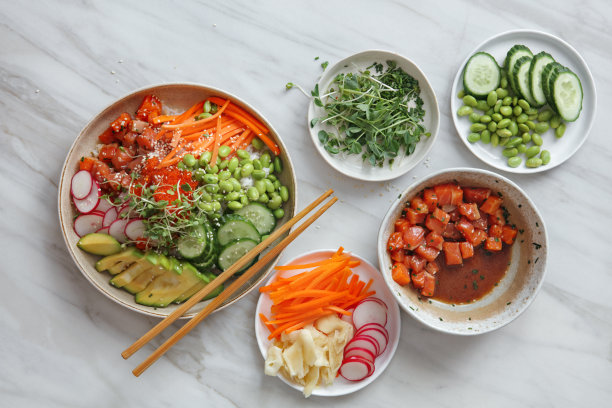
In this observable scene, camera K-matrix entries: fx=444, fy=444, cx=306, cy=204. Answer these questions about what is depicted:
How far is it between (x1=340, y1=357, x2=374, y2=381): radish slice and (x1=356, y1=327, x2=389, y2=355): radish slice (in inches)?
4.8

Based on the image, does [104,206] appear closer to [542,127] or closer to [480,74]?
[480,74]

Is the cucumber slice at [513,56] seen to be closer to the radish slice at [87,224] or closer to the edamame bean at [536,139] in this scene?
the edamame bean at [536,139]

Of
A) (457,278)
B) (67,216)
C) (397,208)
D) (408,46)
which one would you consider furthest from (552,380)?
(67,216)

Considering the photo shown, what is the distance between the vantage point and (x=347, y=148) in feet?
8.48

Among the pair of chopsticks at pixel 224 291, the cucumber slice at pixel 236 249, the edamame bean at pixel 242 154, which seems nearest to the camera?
the pair of chopsticks at pixel 224 291

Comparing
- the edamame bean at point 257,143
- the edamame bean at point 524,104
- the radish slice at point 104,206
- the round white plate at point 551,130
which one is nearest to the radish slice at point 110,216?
the radish slice at point 104,206

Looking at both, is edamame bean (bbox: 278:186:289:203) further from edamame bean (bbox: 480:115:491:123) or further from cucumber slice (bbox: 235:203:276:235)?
edamame bean (bbox: 480:115:491:123)

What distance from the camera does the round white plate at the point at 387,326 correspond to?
8.41ft

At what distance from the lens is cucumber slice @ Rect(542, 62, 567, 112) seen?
2.55 meters

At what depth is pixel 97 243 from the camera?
93.7 inches

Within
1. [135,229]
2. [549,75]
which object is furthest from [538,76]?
[135,229]

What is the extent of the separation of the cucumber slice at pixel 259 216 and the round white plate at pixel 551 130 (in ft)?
4.07

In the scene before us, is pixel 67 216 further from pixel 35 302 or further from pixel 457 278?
pixel 457 278

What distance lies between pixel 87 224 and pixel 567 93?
9.27 ft
